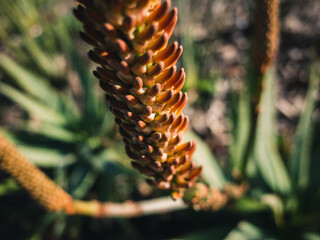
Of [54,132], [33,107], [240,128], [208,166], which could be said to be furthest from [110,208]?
[33,107]

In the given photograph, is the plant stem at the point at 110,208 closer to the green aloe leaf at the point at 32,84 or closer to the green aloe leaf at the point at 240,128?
the green aloe leaf at the point at 240,128

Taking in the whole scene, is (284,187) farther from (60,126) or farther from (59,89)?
(59,89)

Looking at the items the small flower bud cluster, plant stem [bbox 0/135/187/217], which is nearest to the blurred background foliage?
plant stem [bbox 0/135/187/217]

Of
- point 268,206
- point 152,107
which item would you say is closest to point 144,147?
point 152,107

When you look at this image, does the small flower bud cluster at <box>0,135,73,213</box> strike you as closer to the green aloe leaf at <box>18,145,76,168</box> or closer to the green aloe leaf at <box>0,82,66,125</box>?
the green aloe leaf at <box>18,145,76,168</box>

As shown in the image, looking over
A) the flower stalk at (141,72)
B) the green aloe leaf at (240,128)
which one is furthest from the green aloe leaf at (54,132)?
the flower stalk at (141,72)

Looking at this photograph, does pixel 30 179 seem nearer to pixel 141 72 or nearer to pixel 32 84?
pixel 141 72

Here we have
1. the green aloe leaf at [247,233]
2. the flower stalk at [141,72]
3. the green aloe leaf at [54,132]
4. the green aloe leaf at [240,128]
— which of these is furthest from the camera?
the green aloe leaf at [54,132]
